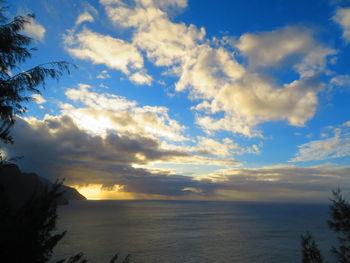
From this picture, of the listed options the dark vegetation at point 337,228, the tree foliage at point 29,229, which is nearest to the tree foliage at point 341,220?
the dark vegetation at point 337,228

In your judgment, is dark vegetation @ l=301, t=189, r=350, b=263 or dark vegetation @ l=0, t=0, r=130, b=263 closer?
dark vegetation @ l=0, t=0, r=130, b=263

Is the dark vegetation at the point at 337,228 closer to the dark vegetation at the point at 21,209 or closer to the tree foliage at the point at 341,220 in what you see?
the tree foliage at the point at 341,220

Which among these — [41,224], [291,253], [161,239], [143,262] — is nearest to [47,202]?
[41,224]

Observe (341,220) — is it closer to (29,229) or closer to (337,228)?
(337,228)

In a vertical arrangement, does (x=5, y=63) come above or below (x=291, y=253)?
above

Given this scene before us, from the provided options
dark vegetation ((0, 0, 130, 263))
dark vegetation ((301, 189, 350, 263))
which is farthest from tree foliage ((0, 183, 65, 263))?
dark vegetation ((301, 189, 350, 263))

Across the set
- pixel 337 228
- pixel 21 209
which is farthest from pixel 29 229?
pixel 337 228

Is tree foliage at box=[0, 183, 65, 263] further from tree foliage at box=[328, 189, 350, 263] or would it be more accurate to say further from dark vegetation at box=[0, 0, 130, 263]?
tree foliage at box=[328, 189, 350, 263]

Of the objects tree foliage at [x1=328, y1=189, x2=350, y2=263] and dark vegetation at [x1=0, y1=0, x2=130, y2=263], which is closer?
dark vegetation at [x1=0, y1=0, x2=130, y2=263]

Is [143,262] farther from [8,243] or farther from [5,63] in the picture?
[5,63]

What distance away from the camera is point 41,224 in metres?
8.32

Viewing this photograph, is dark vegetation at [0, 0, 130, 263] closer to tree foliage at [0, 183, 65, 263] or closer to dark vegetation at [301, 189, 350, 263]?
tree foliage at [0, 183, 65, 263]

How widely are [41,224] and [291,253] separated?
73.1 metres

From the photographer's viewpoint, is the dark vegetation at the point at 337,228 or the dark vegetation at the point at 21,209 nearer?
the dark vegetation at the point at 21,209
